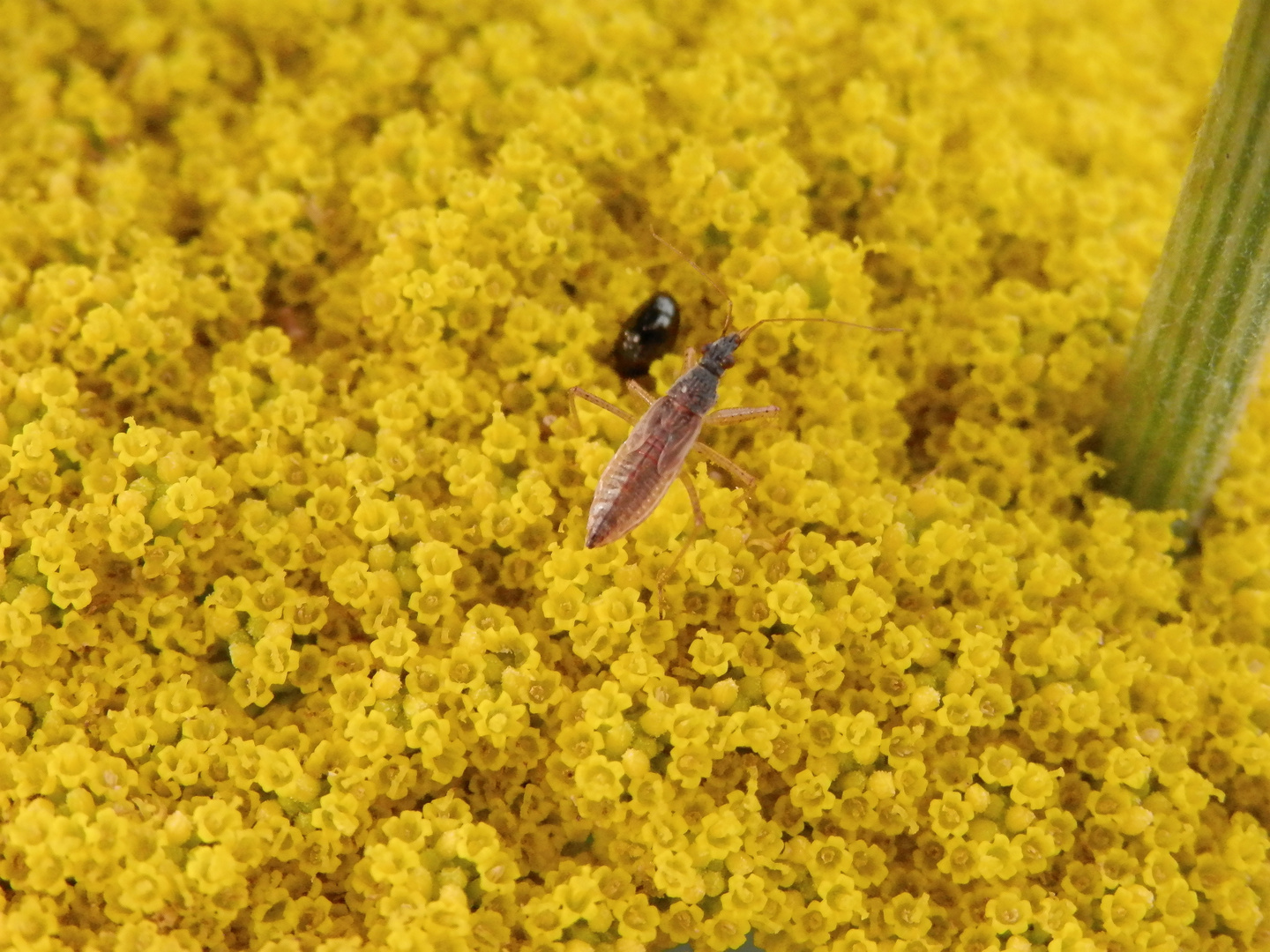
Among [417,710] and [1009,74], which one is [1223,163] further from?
[417,710]

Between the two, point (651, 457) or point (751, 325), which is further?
point (751, 325)

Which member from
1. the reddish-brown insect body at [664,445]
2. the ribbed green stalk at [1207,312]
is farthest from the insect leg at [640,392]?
the ribbed green stalk at [1207,312]

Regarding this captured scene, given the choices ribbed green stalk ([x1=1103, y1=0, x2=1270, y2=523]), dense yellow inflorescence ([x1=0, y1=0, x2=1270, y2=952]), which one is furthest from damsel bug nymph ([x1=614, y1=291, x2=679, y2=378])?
ribbed green stalk ([x1=1103, y1=0, x2=1270, y2=523])

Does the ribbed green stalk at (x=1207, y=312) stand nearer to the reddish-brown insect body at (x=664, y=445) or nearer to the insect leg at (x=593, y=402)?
the reddish-brown insect body at (x=664, y=445)

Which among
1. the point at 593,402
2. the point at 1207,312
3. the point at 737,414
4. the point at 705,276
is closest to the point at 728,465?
the point at 737,414

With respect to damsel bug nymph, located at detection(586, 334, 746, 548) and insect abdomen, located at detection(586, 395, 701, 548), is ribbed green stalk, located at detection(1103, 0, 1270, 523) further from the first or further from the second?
insect abdomen, located at detection(586, 395, 701, 548)

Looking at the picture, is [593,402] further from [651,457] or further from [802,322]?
[802,322]

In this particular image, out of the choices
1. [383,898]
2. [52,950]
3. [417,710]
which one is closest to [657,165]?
[417,710]
